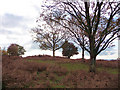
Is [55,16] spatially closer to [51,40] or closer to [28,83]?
[28,83]

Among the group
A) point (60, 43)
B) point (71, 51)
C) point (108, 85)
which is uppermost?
point (60, 43)

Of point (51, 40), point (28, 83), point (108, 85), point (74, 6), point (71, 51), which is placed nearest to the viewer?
point (28, 83)

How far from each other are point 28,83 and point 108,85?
5.42 metres

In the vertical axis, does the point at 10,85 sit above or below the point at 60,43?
below

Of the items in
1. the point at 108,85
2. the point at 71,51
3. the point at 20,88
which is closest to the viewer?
the point at 20,88

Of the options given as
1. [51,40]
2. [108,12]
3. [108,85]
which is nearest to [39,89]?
[108,85]

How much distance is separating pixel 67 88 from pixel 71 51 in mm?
26997

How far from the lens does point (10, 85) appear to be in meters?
6.48

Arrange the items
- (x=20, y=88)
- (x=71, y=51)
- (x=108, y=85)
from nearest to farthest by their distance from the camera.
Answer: (x=20, y=88), (x=108, y=85), (x=71, y=51)

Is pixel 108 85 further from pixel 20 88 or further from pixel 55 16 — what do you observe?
pixel 55 16

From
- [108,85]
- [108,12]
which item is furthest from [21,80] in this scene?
[108,12]

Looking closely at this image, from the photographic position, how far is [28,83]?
6949mm

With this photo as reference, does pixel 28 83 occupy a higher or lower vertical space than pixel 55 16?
lower

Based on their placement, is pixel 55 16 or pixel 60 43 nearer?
pixel 55 16
